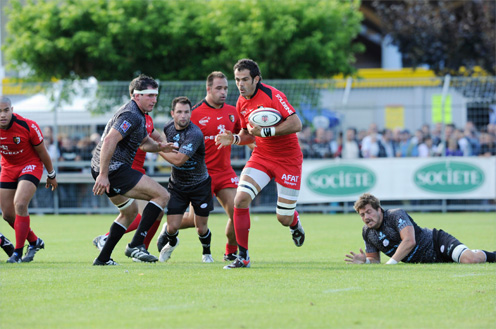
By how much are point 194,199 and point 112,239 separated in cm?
153

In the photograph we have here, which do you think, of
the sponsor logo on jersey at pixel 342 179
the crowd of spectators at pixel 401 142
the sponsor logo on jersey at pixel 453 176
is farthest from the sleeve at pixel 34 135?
the sponsor logo on jersey at pixel 453 176

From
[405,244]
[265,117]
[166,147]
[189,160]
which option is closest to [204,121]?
[189,160]

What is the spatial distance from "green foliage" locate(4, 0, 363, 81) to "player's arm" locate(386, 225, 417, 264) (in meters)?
14.7

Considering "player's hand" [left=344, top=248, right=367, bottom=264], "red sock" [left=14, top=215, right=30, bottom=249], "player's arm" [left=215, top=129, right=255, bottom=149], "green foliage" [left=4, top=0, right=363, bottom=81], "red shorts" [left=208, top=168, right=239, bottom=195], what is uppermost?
"green foliage" [left=4, top=0, right=363, bottom=81]

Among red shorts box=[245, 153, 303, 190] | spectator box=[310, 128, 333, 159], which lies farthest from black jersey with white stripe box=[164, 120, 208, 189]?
spectator box=[310, 128, 333, 159]

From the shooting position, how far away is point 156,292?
682 centimetres

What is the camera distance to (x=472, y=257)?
931 centimetres

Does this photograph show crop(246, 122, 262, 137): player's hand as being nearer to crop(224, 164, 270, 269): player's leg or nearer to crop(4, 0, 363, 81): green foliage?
crop(224, 164, 270, 269): player's leg

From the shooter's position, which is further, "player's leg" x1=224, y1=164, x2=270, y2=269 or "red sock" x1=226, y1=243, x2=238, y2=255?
"red sock" x1=226, y1=243, x2=238, y2=255

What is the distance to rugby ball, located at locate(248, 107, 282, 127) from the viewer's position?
891cm

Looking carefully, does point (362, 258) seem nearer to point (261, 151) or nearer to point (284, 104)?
point (261, 151)

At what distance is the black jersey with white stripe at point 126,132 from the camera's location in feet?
28.2

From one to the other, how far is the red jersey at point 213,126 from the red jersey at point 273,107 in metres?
0.84

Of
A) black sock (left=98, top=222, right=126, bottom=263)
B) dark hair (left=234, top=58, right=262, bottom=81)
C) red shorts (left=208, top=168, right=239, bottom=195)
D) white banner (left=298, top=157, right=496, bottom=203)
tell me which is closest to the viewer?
black sock (left=98, top=222, right=126, bottom=263)
